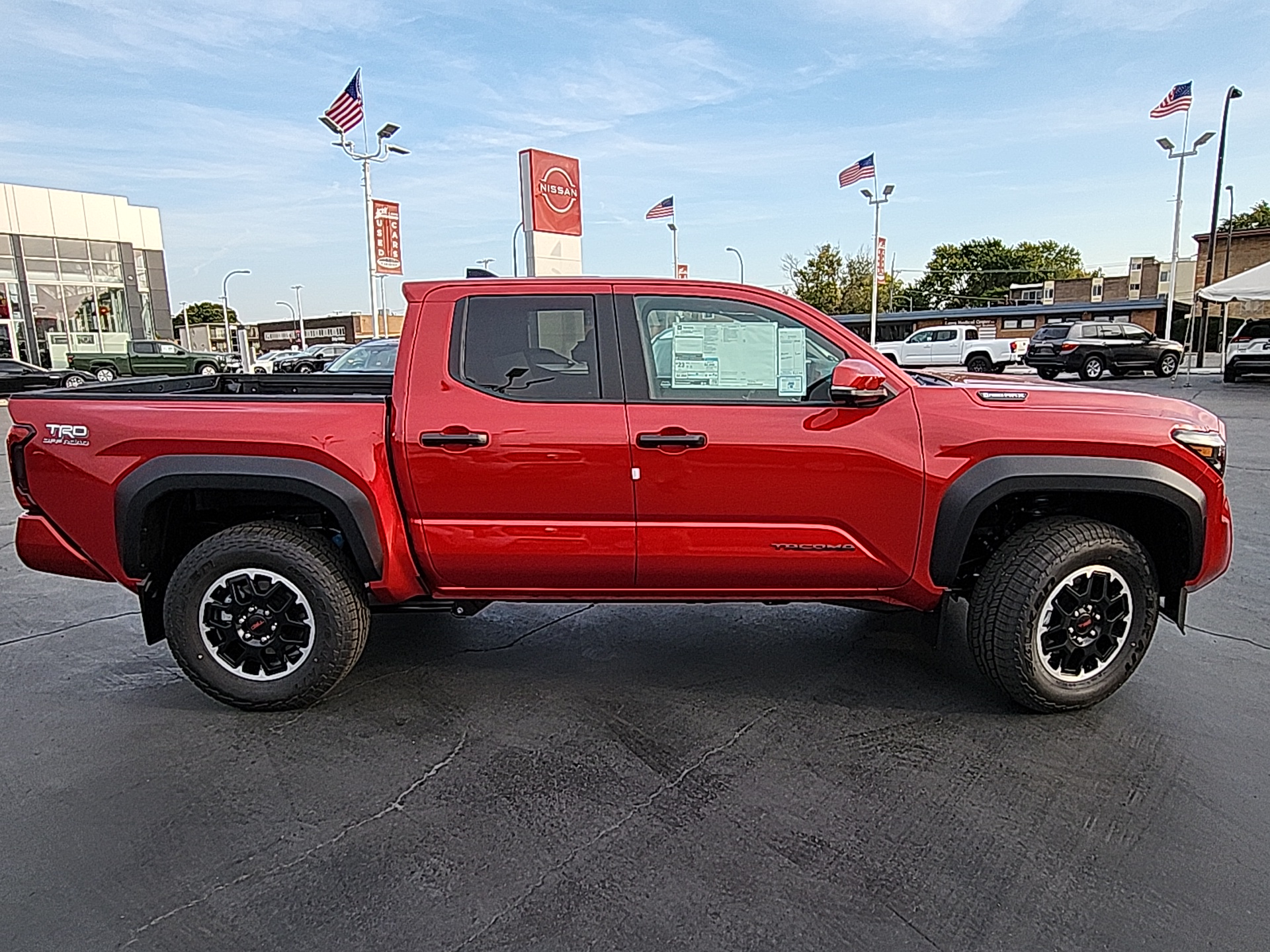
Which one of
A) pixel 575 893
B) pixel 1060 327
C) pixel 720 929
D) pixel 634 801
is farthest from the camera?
pixel 1060 327

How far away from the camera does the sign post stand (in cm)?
1325

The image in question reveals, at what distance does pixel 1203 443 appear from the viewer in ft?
11.2

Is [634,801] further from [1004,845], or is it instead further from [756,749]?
[1004,845]

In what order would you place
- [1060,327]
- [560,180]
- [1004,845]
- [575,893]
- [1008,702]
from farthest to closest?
[1060,327] < [560,180] < [1008,702] < [1004,845] < [575,893]

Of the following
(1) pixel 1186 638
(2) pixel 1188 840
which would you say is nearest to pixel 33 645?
(2) pixel 1188 840

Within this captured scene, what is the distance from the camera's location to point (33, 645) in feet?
14.9

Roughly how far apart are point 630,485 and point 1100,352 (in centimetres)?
2433

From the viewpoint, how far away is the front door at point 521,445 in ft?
11.1

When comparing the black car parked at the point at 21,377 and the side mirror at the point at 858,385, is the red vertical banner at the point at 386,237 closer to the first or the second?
the black car parked at the point at 21,377

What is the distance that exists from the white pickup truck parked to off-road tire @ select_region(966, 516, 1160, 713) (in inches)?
A: 927

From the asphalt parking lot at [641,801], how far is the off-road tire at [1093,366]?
71.2 feet

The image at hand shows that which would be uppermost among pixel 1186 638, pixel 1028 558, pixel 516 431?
pixel 516 431

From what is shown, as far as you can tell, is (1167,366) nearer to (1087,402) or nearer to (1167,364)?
(1167,364)

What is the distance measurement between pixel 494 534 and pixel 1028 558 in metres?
2.18
